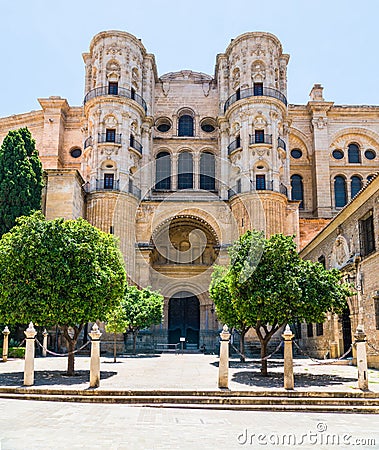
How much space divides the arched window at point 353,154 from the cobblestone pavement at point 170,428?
34196 mm

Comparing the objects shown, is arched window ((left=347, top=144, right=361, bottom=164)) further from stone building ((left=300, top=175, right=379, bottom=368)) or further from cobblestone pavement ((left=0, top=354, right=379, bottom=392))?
cobblestone pavement ((left=0, top=354, right=379, bottom=392))

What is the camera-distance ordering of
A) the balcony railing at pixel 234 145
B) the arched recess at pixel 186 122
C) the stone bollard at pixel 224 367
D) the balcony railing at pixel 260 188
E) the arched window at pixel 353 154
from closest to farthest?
1. the stone bollard at pixel 224 367
2. the balcony railing at pixel 260 188
3. the balcony railing at pixel 234 145
4. the arched recess at pixel 186 122
5. the arched window at pixel 353 154

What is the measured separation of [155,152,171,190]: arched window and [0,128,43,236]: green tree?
447 inches

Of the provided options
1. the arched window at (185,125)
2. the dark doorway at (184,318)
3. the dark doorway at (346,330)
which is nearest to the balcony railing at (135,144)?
the arched window at (185,125)

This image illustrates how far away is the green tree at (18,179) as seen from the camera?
86.9ft

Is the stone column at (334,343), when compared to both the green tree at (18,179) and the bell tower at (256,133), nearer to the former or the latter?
the bell tower at (256,133)

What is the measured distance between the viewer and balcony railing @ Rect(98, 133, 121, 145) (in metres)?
34.4

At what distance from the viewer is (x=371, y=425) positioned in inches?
353

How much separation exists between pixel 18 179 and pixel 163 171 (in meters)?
13.7

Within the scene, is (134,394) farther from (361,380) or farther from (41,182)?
(41,182)

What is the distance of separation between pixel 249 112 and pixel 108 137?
9.99 metres

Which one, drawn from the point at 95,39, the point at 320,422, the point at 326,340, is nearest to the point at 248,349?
the point at 326,340

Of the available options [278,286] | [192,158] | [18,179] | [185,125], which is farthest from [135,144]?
[278,286]

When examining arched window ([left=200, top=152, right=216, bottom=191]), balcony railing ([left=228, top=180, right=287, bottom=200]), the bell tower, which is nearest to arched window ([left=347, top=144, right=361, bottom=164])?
the bell tower
